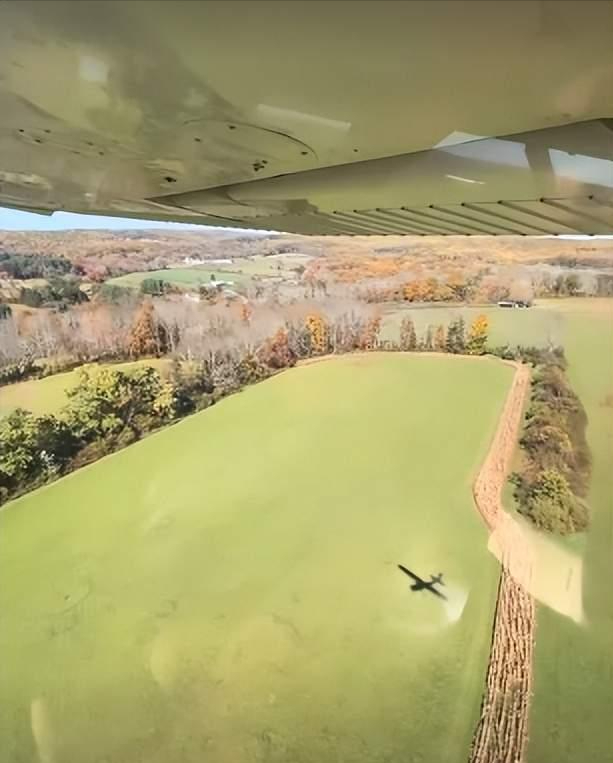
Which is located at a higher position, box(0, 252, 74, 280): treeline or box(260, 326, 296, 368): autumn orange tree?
box(0, 252, 74, 280): treeline

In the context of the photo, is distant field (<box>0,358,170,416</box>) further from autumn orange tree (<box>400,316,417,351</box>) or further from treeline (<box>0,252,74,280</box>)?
autumn orange tree (<box>400,316,417,351</box>)

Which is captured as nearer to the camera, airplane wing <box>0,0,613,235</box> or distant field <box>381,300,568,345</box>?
airplane wing <box>0,0,613,235</box>

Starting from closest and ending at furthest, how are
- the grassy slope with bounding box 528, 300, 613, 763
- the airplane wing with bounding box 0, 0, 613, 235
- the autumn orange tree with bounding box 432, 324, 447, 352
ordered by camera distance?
the airplane wing with bounding box 0, 0, 613, 235 < the grassy slope with bounding box 528, 300, 613, 763 < the autumn orange tree with bounding box 432, 324, 447, 352

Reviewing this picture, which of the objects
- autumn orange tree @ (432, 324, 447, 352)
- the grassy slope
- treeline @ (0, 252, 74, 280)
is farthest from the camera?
autumn orange tree @ (432, 324, 447, 352)

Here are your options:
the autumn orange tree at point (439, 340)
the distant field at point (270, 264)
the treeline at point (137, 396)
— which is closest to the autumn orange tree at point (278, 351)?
the treeline at point (137, 396)

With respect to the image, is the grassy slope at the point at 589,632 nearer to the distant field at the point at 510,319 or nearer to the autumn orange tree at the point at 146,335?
the distant field at the point at 510,319

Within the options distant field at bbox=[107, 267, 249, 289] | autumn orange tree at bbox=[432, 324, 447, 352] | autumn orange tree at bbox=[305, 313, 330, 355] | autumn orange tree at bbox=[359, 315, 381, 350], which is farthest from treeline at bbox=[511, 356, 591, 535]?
distant field at bbox=[107, 267, 249, 289]

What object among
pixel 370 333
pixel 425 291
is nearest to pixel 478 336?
pixel 425 291
